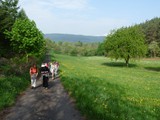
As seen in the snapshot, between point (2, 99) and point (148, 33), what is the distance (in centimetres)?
13583

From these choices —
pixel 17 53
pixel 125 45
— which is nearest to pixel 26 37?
pixel 17 53

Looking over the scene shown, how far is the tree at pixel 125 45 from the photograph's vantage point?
68.7m

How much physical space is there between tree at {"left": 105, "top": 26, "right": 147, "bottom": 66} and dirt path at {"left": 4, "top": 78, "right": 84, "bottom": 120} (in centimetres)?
5072

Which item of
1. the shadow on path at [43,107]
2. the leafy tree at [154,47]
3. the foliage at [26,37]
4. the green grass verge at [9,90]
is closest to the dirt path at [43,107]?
the shadow on path at [43,107]

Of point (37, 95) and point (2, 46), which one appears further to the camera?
point (2, 46)

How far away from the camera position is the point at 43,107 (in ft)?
49.8

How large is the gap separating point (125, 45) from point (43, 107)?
56199 mm

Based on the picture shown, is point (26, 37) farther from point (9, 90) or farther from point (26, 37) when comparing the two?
point (9, 90)

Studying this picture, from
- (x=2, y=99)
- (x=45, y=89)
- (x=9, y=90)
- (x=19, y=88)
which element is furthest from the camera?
(x=45, y=89)

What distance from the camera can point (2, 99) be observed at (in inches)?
611

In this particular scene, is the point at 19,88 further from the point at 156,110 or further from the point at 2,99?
the point at 156,110

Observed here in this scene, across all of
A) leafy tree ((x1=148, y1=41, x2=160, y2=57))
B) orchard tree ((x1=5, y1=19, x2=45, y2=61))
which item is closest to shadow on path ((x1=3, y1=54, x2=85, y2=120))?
orchard tree ((x1=5, y1=19, x2=45, y2=61))

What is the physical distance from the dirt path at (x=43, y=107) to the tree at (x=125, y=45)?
50721 mm

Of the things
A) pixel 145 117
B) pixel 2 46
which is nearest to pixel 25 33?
pixel 2 46
